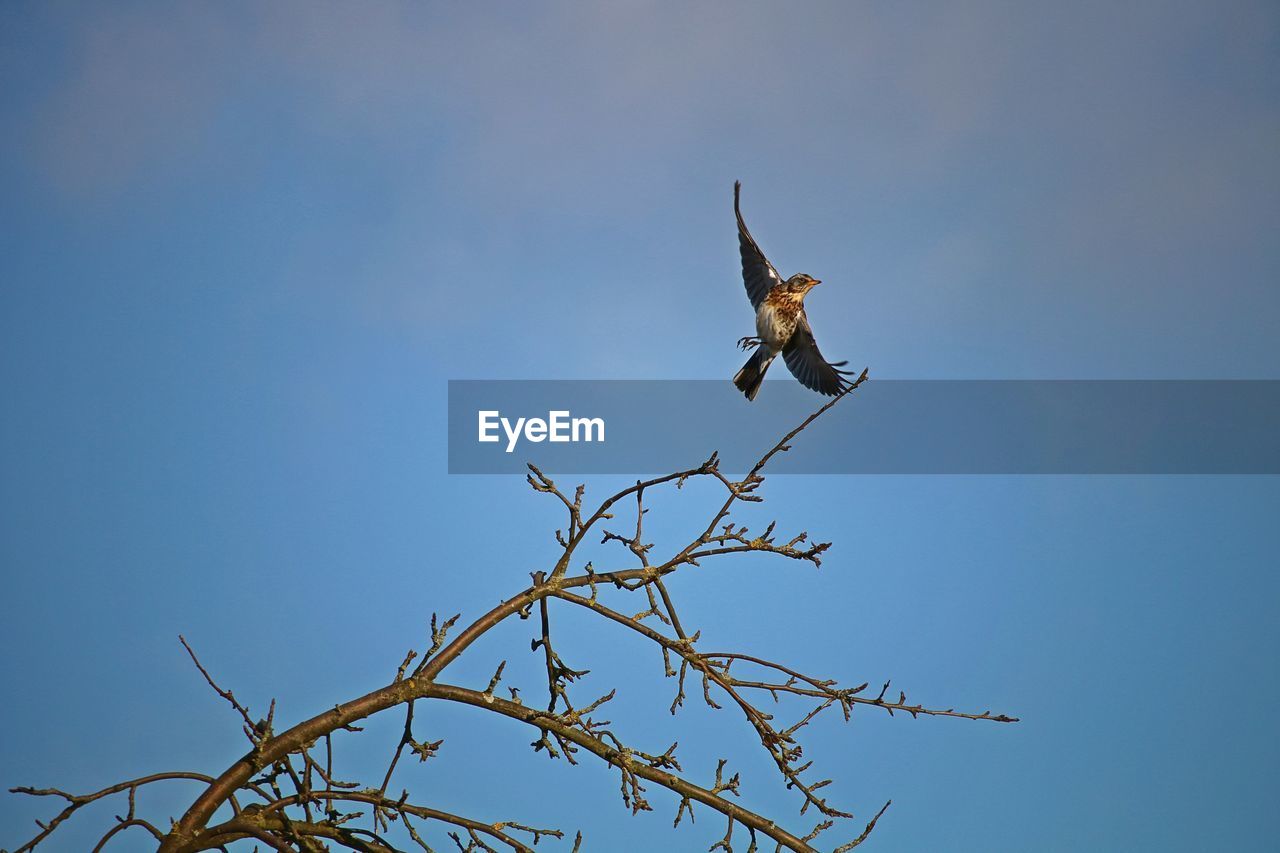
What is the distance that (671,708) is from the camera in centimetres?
468

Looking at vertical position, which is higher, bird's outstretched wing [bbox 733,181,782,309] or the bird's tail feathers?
bird's outstretched wing [bbox 733,181,782,309]

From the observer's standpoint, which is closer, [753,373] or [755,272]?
[753,373]

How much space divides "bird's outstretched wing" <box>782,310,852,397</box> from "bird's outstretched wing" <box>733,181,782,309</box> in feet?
1.66

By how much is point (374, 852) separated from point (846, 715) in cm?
188

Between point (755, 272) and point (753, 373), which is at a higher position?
point (755, 272)

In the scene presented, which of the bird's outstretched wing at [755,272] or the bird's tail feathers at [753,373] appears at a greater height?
the bird's outstretched wing at [755,272]

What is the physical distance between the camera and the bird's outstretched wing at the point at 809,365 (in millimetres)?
10547

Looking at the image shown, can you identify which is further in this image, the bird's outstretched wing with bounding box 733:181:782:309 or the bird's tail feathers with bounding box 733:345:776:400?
the bird's outstretched wing with bounding box 733:181:782:309

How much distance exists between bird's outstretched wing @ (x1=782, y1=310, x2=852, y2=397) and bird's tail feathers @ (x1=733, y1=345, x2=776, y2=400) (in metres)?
0.74

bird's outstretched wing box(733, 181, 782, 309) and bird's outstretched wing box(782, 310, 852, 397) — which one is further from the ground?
bird's outstretched wing box(733, 181, 782, 309)

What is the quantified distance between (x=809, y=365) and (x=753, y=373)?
124 cm

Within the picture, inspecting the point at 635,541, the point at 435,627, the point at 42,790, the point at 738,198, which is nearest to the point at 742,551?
the point at 635,541

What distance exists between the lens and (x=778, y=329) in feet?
33.2

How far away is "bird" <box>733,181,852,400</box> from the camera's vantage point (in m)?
9.72
